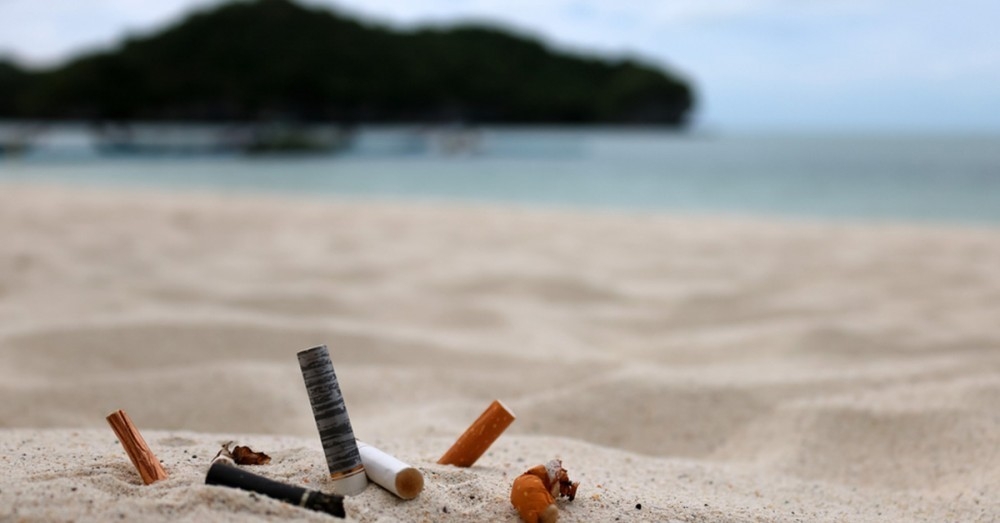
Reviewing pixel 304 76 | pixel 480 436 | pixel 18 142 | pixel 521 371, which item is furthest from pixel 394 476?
pixel 304 76

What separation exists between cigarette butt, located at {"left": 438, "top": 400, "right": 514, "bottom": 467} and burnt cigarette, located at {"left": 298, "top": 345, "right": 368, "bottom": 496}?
20 centimetres

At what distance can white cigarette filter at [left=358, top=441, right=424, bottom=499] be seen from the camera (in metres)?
0.89

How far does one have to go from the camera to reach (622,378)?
5.97ft

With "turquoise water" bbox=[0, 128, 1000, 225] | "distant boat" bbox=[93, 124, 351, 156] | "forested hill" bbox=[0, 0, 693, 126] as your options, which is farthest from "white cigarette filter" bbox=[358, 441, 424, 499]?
"forested hill" bbox=[0, 0, 693, 126]

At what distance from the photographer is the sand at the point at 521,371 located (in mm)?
1042

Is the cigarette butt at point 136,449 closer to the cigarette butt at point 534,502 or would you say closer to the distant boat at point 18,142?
the cigarette butt at point 534,502

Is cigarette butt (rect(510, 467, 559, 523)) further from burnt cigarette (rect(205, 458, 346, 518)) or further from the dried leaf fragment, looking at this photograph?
the dried leaf fragment

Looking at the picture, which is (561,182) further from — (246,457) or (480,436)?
(246,457)

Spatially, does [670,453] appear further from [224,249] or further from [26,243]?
[26,243]

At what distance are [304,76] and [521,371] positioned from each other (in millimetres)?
46110

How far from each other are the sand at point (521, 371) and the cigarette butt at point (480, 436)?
4 cm

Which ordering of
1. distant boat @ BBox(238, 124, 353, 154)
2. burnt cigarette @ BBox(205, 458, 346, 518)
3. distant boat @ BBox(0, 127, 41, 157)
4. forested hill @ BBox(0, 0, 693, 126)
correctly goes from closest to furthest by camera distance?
burnt cigarette @ BBox(205, 458, 346, 518), distant boat @ BBox(0, 127, 41, 157), distant boat @ BBox(238, 124, 353, 154), forested hill @ BBox(0, 0, 693, 126)

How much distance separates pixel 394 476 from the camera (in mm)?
887

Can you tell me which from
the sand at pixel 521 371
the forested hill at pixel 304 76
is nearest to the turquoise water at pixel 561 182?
the sand at pixel 521 371
